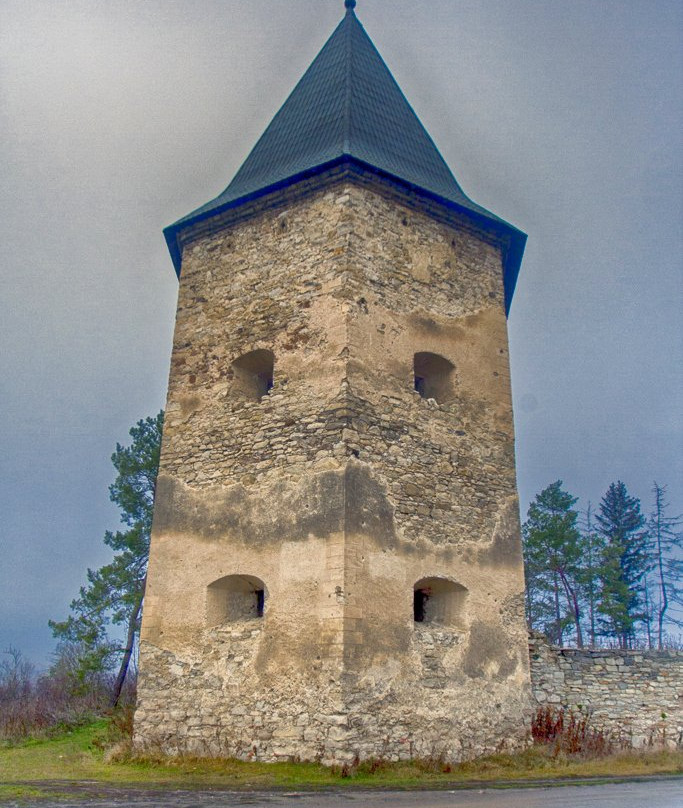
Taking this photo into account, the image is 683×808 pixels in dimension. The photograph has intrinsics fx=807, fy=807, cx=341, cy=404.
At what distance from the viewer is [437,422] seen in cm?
1143

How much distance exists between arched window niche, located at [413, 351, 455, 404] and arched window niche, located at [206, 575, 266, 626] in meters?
3.74

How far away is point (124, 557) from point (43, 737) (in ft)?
18.0

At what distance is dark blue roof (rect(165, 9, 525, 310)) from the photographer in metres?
12.5

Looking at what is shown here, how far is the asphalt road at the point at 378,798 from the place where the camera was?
6604 millimetres

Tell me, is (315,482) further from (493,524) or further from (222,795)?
(222,795)

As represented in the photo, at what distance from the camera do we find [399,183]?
1220 centimetres

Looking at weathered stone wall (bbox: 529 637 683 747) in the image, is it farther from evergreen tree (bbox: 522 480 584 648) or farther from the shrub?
evergreen tree (bbox: 522 480 584 648)

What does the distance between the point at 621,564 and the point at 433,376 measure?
17.7 metres

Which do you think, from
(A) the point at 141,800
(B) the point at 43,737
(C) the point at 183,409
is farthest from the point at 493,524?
(B) the point at 43,737

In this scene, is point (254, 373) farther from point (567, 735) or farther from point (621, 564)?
point (621, 564)

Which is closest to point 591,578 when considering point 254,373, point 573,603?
point 573,603

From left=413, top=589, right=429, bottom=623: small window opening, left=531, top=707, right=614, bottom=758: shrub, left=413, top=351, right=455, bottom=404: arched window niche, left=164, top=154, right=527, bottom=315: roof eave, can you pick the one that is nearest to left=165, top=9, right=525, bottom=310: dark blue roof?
left=164, top=154, right=527, bottom=315: roof eave

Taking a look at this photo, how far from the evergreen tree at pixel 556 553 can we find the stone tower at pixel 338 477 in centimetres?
1175

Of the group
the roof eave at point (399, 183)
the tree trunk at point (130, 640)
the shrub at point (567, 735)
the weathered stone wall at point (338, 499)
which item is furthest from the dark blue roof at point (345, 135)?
the tree trunk at point (130, 640)
